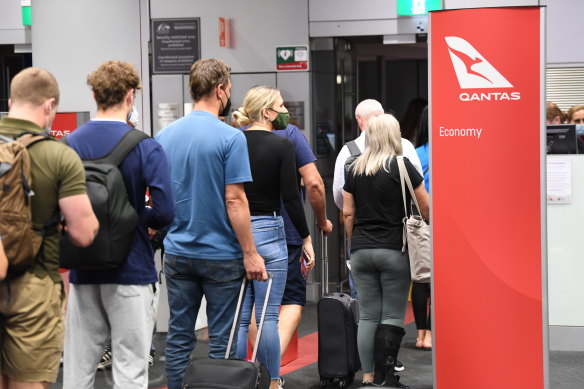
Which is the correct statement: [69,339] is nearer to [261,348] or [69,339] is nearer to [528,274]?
[261,348]

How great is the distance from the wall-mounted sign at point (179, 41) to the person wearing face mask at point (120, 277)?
572 cm

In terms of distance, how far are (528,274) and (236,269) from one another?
136 centimetres

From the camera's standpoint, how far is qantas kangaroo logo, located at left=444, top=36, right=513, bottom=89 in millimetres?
4598

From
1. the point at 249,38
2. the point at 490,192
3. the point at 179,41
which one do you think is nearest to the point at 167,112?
the point at 179,41

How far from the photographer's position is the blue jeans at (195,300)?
14.6 feet

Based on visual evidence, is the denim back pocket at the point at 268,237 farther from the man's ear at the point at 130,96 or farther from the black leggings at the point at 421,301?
the black leggings at the point at 421,301

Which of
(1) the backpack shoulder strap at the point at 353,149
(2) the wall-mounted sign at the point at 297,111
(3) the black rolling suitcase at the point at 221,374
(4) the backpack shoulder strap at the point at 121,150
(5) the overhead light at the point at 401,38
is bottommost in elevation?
(3) the black rolling suitcase at the point at 221,374

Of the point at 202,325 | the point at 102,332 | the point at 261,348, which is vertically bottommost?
the point at 202,325

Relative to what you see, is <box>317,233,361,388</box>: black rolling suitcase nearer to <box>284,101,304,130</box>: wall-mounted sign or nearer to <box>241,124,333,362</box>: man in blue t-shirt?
<box>241,124,333,362</box>: man in blue t-shirt

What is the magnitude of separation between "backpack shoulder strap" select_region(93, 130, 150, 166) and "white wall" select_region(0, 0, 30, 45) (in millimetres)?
8075

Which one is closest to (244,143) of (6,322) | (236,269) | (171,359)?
(236,269)

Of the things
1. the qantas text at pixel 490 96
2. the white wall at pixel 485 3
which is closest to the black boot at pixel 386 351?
the qantas text at pixel 490 96

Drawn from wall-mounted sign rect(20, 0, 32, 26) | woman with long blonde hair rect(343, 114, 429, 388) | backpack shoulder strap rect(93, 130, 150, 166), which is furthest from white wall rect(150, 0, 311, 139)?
backpack shoulder strap rect(93, 130, 150, 166)

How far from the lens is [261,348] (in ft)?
16.5
